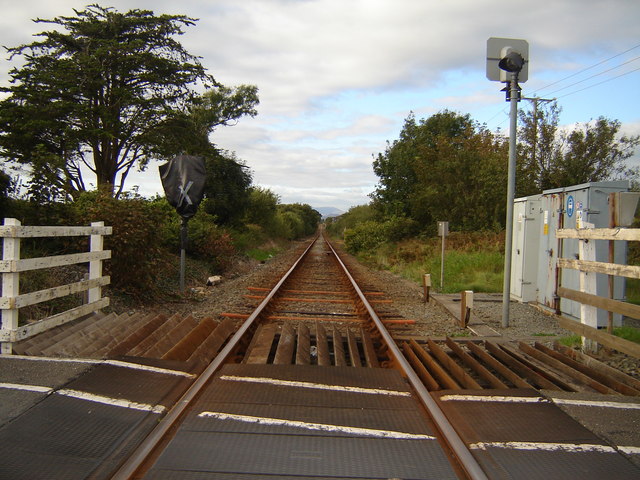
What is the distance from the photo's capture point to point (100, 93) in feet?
74.4

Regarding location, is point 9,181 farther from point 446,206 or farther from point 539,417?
point 446,206

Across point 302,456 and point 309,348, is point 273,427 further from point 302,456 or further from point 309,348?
point 309,348

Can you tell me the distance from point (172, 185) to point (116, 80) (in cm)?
1482

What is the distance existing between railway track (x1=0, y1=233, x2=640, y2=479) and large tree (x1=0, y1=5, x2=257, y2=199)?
17.5 m

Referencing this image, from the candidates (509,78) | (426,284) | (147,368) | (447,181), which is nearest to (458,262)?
(426,284)

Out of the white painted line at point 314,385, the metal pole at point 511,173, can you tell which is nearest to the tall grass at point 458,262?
the metal pole at point 511,173

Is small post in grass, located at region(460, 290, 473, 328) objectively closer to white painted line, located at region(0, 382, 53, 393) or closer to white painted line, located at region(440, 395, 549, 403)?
white painted line, located at region(440, 395, 549, 403)

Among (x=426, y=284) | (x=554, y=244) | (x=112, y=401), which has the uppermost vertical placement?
(x=554, y=244)

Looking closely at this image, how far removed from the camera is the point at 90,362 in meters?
4.40

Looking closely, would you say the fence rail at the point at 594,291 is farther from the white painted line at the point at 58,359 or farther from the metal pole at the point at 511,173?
the white painted line at the point at 58,359

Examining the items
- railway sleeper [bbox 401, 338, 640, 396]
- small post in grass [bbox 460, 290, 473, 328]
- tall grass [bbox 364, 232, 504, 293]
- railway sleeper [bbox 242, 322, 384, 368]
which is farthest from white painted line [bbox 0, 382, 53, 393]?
tall grass [bbox 364, 232, 504, 293]

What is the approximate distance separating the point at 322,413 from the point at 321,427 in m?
0.25


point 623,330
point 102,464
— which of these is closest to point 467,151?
point 623,330

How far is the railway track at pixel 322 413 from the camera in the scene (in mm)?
2844
